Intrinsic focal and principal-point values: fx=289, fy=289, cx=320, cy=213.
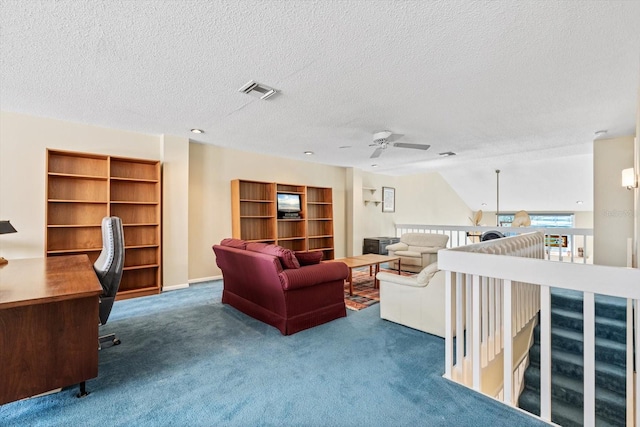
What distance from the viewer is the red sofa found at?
2773mm

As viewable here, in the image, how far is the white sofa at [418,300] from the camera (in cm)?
275

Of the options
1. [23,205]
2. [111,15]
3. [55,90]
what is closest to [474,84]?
[111,15]

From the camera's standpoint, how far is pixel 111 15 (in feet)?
5.68

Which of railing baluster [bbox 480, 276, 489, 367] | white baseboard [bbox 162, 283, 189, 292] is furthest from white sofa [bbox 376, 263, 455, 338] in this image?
white baseboard [bbox 162, 283, 189, 292]

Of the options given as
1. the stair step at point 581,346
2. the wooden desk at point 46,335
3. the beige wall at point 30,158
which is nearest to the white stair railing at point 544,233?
the stair step at point 581,346

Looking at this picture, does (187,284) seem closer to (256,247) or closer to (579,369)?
(256,247)

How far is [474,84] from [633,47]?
3.31ft

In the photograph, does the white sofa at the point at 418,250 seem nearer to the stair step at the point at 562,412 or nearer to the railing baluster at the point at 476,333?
the stair step at the point at 562,412

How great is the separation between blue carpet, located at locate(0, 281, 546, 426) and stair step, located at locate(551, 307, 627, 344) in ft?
5.58

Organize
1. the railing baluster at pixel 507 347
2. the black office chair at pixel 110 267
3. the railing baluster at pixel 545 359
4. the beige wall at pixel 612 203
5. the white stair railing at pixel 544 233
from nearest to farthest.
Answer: the railing baluster at pixel 545 359 → the railing baluster at pixel 507 347 → the black office chair at pixel 110 267 → the beige wall at pixel 612 203 → the white stair railing at pixel 544 233

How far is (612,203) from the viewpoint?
173 inches

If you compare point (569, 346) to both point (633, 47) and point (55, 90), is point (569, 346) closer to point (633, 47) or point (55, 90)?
point (633, 47)

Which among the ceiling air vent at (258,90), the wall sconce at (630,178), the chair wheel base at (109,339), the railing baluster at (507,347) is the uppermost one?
the ceiling air vent at (258,90)

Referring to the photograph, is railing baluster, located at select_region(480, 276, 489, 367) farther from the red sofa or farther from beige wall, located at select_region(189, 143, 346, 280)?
beige wall, located at select_region(189, 143, 346, 280)
